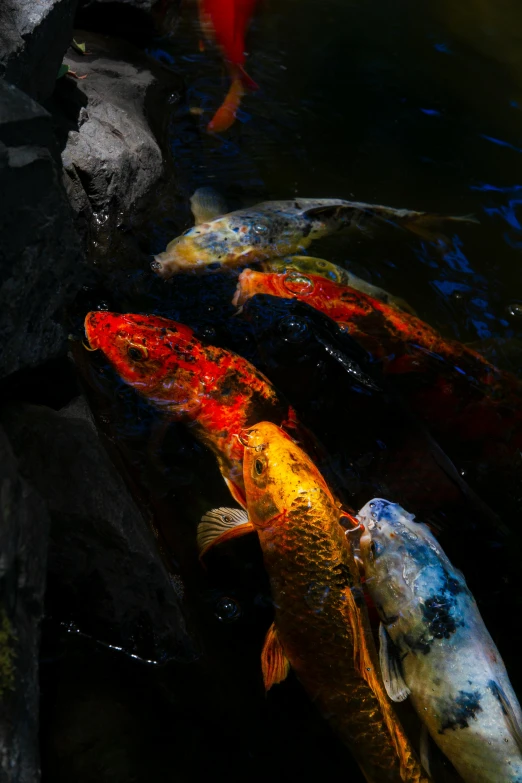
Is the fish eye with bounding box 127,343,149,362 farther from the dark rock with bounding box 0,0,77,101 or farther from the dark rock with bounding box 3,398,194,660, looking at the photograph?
the dark rock with bounding box 0,0,77,101

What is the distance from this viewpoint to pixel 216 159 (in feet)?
19.6

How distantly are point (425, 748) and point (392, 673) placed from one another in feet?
1.05

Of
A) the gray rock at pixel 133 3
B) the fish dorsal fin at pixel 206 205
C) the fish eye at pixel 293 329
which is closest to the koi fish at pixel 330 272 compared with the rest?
the fish dorsal fin at pixel 206 205

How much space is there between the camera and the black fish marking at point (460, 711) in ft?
9.36

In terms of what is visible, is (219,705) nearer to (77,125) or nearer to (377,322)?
(377,322)

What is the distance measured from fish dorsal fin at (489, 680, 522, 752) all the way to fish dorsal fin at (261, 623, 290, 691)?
0.90 meters

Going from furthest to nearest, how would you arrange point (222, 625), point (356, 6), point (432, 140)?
point (356, 6), point (432, 140), point (222, 625)

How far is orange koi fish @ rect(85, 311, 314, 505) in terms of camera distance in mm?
3752

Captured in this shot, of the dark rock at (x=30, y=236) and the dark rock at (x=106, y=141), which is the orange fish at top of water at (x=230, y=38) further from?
the dark rock at (x=30, y=236)

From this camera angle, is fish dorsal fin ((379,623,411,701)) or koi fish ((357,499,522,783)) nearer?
koi fish ((357,499,522,783))

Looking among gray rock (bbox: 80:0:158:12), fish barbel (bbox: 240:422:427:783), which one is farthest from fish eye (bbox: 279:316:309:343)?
gray rock (bbox: 80:0:158:12)

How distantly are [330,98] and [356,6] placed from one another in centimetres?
271

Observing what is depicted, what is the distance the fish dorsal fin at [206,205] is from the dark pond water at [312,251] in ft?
0.49

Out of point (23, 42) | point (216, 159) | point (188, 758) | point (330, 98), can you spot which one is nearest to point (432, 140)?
point (330, 98)
